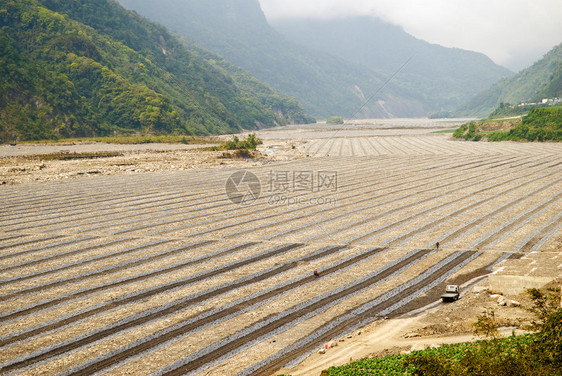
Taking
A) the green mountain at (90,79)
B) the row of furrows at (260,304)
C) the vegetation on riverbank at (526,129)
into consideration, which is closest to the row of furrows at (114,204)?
the row of furrows at (260,304)

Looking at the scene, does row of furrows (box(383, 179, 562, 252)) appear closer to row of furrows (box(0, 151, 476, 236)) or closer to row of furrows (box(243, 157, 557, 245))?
row of furrows (box(243, 157, 557, 245))

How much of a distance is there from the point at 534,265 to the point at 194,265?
1556 cm

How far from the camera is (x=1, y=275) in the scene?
20.3 meters

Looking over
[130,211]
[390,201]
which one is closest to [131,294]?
[130,211]

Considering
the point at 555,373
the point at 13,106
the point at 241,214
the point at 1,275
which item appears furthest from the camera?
the point at 13,106

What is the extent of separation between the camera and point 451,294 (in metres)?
16.6

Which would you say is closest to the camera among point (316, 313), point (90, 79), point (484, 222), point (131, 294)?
point (316, 313)

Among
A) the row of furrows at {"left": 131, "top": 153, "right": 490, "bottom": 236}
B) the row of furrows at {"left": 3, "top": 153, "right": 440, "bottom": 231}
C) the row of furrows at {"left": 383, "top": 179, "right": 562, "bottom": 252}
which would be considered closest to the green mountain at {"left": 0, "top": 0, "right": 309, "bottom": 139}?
the row of furrows at {"left": 3, "top": 153, "right": 440, "bottom": 231}

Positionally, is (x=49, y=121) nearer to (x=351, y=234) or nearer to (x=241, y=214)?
(x=241, y=214)

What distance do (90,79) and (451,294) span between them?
10630 centimetres

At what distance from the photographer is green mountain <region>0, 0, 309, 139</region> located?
84.4 m

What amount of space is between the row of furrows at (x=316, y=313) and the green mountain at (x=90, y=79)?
77.6 metres

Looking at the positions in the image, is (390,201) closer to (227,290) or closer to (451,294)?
(451,294)

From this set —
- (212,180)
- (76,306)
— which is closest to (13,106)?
(212,180)
